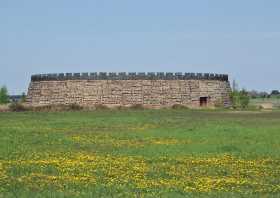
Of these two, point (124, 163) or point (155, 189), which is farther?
point (124, 163)

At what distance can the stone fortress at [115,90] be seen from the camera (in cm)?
6762

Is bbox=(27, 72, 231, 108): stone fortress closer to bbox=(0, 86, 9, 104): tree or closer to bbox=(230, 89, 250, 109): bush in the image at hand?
bbox=(230, 89, 250, 109): bush

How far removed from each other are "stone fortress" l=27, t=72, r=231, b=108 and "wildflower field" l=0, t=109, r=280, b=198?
39210mm

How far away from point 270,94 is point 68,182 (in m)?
153

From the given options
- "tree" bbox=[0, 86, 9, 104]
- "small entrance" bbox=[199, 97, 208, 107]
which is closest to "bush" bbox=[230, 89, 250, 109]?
"small entrance" bbox=[199, 97, 208, 107]

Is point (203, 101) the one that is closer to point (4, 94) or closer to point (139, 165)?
point (4, 94)

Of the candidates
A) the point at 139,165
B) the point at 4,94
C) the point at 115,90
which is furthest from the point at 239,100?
the point at 139,165

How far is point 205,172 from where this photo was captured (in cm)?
1598

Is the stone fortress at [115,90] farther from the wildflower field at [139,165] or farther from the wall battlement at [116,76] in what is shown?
the wildflower field at [139,165]

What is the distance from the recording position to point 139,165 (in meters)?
17.2

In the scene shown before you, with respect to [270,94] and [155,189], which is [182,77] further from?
[270,94]

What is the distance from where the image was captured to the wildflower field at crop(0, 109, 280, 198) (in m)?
13.2

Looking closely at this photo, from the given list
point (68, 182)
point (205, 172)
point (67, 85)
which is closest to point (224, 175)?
point (205, 172)

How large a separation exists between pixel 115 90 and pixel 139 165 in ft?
166
